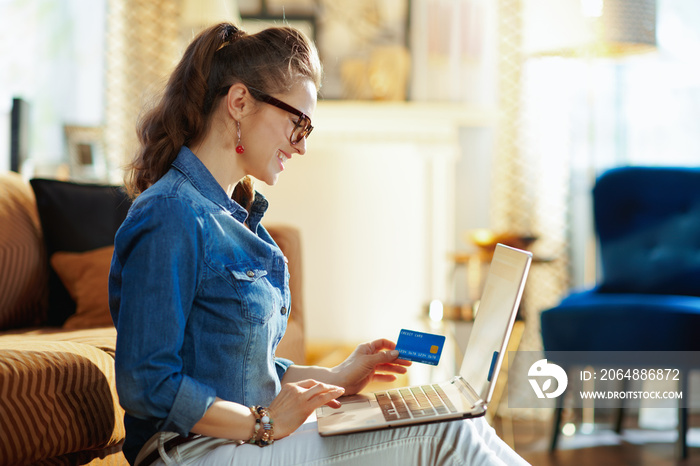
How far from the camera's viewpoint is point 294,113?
3.60 ft

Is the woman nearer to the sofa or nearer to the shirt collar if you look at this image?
the shirt collar

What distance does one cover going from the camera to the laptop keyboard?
98 centimetres

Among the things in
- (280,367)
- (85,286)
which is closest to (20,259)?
(85,286)

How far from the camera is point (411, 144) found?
3.58 metres

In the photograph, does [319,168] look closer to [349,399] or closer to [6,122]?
[6,122]

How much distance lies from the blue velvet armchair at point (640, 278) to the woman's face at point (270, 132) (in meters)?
1.69

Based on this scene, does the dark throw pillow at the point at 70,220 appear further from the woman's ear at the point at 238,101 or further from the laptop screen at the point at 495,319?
the laptop screen at the point at 495,319

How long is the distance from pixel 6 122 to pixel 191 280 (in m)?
3.28

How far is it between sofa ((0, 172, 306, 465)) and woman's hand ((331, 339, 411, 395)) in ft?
1.48

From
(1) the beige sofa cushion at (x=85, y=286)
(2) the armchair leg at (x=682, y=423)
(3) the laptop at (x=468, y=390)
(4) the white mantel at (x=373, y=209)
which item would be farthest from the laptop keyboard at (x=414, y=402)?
(4) the white mantel at (x=373, y=209)

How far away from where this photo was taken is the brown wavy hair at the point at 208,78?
107 centimetres

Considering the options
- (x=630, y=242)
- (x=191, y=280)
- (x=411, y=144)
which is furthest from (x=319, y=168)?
(x=191, y=280)

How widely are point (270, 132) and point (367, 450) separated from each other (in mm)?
495

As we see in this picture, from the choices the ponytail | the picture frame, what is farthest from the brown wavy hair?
the picture frame
